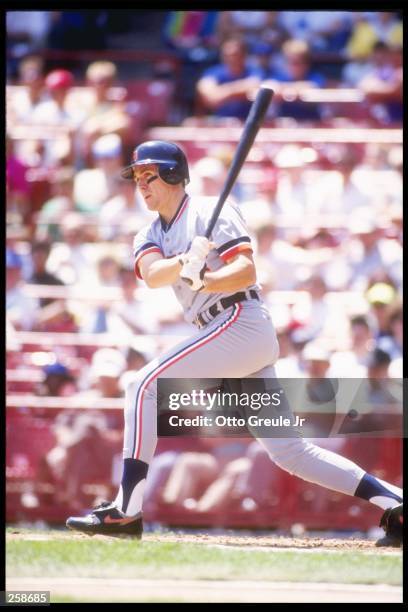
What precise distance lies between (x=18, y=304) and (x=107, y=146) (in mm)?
1537

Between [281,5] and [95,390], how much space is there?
253 centimetres

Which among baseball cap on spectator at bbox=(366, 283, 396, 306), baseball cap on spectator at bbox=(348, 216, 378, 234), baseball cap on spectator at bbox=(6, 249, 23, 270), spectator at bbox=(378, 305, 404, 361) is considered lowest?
spectator at bbox=(378, 305, 404, 361)

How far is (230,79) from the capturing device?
32.1 feet

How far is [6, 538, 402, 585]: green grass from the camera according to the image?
16.4 feet

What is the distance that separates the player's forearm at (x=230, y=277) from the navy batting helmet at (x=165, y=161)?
43cm

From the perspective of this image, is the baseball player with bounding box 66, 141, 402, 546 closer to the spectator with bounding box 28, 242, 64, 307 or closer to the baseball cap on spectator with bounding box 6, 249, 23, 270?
the spectator with bounding box 28, 242, 64, 307

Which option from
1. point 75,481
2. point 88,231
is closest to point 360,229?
point 88,231

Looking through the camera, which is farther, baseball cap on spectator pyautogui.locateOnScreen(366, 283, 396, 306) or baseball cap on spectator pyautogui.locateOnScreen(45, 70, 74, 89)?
baseball cap on spectator pyautogui.locateOnScreen(45, 70, 74, 89)

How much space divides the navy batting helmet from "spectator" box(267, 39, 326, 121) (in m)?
5.11

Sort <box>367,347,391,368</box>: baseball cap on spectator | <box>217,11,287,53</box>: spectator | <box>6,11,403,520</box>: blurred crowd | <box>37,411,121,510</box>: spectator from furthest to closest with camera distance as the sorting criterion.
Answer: <box>217,11,287,53</box>: spectator, <box>6,11,403,520</box>: blurred crowd, <box>367,347,391,368</box>: baseball cap on spectator, <box>37,411,121,510</box>: spectator

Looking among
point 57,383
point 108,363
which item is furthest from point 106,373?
point 57,383

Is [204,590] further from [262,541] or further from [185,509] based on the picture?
[185,509]

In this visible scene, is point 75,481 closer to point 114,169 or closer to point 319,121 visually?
point 114,169

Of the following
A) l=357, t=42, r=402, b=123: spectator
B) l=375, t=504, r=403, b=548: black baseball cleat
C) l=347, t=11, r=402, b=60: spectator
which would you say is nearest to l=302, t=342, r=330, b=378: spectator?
l=375, t=504, r=403, b=548: black baseball cleat
